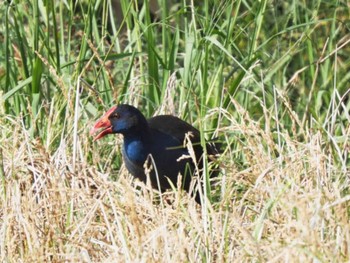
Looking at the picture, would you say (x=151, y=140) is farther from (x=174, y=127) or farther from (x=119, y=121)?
(x=119, y=121)

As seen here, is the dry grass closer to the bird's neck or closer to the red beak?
the red beak

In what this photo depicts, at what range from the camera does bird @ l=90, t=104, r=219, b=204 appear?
508 centimetres

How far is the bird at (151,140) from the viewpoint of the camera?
508 cm

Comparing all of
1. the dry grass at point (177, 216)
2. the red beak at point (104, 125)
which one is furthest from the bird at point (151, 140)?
the dry grass at point (177, 216)

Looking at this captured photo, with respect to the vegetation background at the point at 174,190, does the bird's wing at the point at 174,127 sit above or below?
below

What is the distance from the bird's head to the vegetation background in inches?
3.1

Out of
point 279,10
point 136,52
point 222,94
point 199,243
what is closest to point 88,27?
point 136,52

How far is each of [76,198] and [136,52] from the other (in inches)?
41.7

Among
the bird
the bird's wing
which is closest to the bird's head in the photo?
the bird

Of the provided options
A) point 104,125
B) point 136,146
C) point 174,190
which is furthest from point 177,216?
point 136,146

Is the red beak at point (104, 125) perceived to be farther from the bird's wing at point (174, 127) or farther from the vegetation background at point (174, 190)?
the bird's wing at point (174, 127)

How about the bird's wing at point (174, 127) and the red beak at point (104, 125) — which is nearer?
the red beak at point (104, 125)

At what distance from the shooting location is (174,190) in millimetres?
4199

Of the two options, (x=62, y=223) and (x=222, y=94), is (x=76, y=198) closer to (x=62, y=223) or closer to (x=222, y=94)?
(x=62, y=223)
